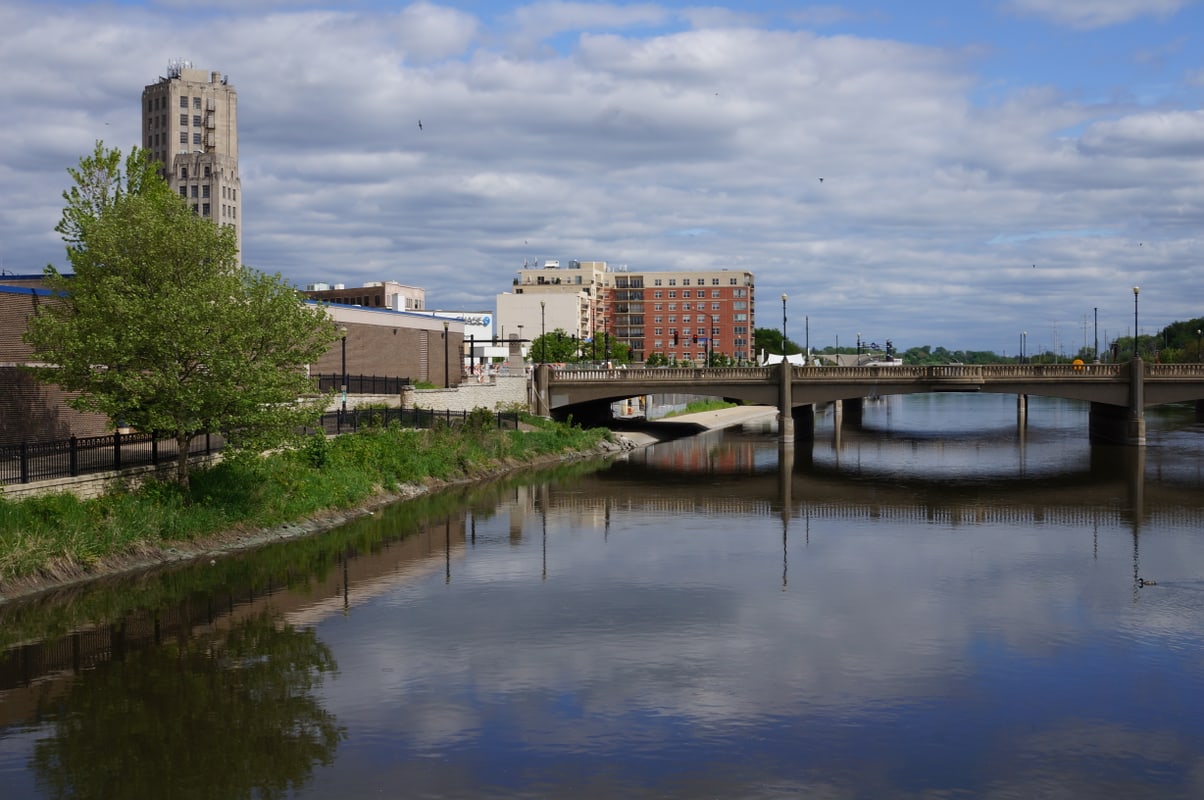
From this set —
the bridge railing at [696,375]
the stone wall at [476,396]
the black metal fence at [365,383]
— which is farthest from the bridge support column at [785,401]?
the black metal fence at [365,383]

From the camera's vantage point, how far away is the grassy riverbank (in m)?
30.8

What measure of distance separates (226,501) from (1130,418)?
68.1m

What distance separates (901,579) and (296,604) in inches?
706

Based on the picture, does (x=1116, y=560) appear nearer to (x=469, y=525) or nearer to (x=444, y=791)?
(x=469, y=525)

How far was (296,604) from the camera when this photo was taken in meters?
30.7

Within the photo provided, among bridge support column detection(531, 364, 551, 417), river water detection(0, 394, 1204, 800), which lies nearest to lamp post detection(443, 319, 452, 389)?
bridge support column detection(531, 364, 551, 417)

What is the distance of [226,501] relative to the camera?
39.3 m

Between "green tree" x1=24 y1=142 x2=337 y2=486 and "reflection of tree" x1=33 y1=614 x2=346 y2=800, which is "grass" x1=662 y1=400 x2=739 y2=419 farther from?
"reflection of tree" x1=33 y1=614 x2=346 y2=800

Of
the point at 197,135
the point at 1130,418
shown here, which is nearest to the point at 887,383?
the point at 1130,418

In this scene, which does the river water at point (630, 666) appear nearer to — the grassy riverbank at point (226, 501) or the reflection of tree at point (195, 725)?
the reflection of tree at point (195, 725)

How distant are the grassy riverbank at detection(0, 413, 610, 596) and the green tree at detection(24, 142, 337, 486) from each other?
2143 millimetres

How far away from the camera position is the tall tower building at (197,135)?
180 meters

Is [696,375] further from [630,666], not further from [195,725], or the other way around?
[195,725]

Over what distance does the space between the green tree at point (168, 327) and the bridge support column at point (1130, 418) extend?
63.7m
